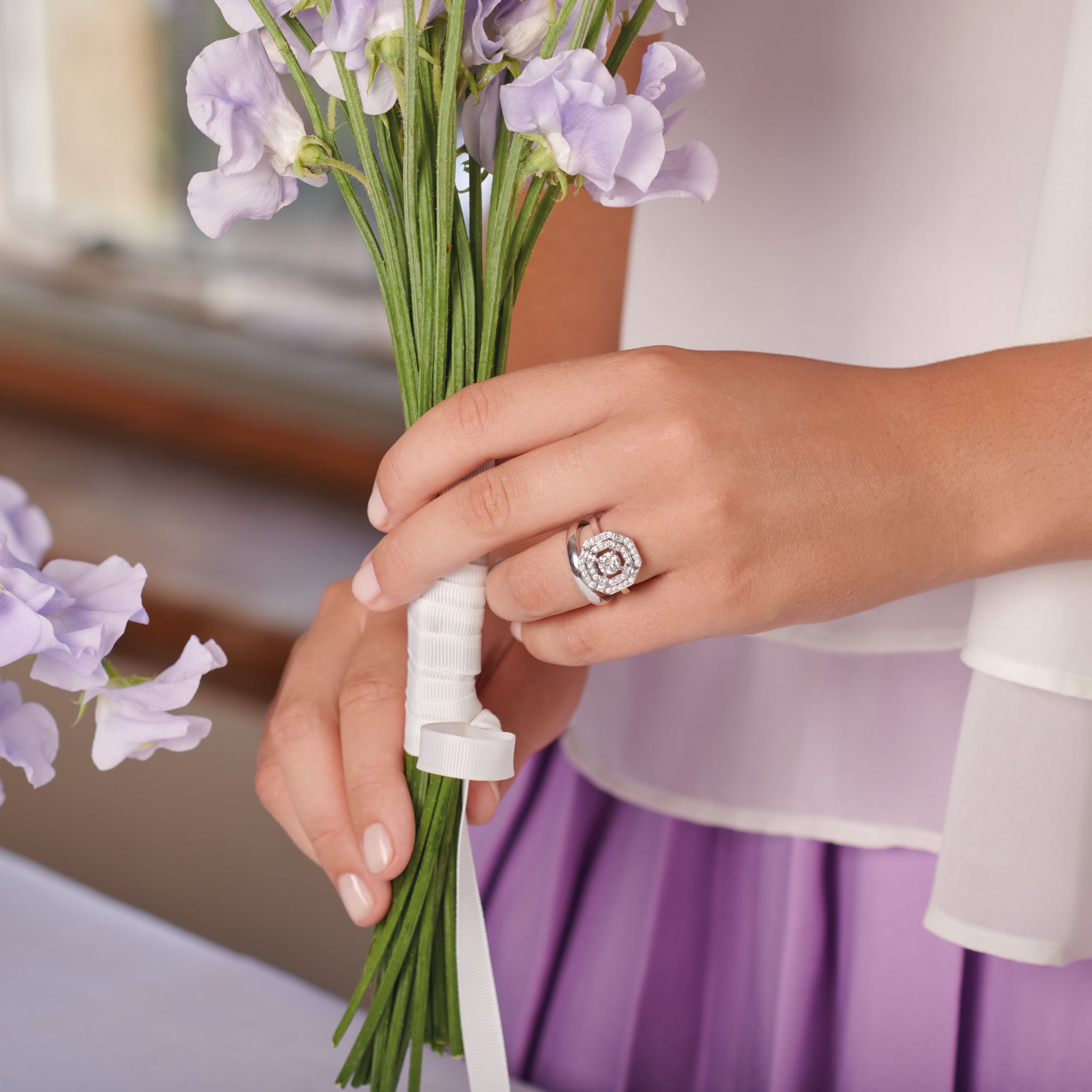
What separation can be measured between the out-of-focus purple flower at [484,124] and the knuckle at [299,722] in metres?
0.29

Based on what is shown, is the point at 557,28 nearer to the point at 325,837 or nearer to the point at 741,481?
the point at 741,481

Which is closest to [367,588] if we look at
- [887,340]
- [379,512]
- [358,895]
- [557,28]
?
[379,512]

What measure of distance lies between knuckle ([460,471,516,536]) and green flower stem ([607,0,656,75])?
0.16 metres

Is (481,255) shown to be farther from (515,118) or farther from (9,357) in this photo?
(9,357)

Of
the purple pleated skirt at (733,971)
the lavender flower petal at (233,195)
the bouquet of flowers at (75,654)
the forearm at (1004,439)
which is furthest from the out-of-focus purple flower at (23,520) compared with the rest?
the purple pleated skirt at (733,971)

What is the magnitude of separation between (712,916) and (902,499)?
1.41ft

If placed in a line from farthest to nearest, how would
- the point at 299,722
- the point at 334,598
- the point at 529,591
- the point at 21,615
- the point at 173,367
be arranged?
the point at 173,367
the point at 334,598
the point at 299,722
the point at 529,591
the point at 21,615

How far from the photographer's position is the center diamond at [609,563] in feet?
1.34

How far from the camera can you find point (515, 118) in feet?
1.18

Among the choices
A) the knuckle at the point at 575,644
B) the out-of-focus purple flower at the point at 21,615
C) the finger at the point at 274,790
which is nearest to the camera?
the out-of-focus purple flower at the point at 21,615

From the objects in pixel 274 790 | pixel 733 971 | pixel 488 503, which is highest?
pixel 488 503

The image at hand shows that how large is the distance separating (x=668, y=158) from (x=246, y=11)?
167 mm

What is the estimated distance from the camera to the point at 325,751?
53cm

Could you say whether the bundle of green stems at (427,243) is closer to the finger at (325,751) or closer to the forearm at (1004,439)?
the finger at (325,751)
